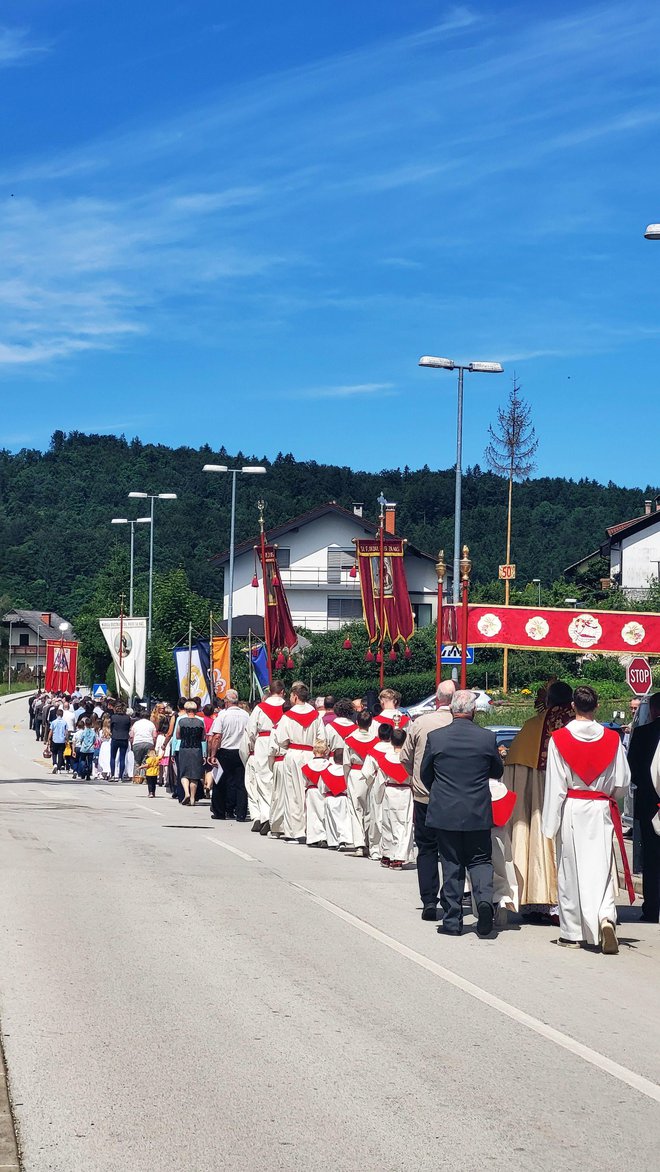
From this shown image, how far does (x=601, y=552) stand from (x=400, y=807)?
3242 inches

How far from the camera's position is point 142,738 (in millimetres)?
29500

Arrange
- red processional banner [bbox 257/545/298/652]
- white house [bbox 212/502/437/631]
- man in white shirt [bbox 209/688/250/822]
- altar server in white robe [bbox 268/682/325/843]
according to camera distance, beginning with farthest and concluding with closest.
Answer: white house [bbox 212/502/437/631], red processional banner [bbox 257/545/298/652], man in white shirt [bbox 209/688/250/822], altar server in white robe [bbox 268/682/325/843]

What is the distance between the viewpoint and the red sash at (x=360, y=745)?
15875 mm

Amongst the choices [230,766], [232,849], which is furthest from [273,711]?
[232,849]

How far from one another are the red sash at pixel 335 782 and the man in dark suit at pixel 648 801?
537 centimetres

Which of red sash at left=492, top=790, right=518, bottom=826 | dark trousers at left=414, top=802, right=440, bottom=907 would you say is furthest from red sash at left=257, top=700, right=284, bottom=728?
red sash at left=492, top=790, right=518, bottom=826

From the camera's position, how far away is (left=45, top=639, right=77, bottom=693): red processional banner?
51.1 meters

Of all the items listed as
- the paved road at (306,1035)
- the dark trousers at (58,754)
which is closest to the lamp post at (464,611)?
the paved road at (306,1035)

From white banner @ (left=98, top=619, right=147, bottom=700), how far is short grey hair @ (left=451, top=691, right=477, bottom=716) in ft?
94.7

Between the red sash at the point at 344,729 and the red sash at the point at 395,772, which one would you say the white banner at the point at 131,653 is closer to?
the red sash at the point at 344,729

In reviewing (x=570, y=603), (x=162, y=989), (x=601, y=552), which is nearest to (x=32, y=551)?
(x=601, y=552)

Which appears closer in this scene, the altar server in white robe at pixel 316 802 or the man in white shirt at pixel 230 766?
the altar server in white robe at pixel 316 802

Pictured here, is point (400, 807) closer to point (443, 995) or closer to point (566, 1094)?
point (443, 995)

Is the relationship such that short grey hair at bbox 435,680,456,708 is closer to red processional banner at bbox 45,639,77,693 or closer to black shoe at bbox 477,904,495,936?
black shoe at bbox 477,904,495,936
